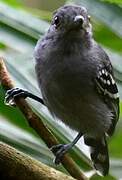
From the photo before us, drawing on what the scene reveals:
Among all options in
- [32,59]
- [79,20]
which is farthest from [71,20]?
[32,59]

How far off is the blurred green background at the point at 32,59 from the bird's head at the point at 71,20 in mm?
60

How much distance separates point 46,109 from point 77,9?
36 cm

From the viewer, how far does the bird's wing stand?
1.75 meters

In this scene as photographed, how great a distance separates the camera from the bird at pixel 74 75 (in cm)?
158

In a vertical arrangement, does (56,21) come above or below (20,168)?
Answer: above

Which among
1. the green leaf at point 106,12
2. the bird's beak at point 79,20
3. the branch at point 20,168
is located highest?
the green leaf at point 106,12

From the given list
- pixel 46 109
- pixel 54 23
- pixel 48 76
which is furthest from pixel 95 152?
pixel 54 23

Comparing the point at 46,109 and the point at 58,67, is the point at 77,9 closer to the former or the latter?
the point at 58,67

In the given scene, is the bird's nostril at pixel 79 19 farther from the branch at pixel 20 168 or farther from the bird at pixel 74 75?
the branch at pixel 20 168

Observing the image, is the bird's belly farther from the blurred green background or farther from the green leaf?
the green leaf

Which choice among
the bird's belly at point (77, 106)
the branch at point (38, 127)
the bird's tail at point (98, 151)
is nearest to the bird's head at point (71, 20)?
the bird's belly at point (77, 106)

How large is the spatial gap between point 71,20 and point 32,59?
24 centimetres

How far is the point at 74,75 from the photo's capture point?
166cm

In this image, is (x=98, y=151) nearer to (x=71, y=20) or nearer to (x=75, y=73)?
(x=75, y=73)
